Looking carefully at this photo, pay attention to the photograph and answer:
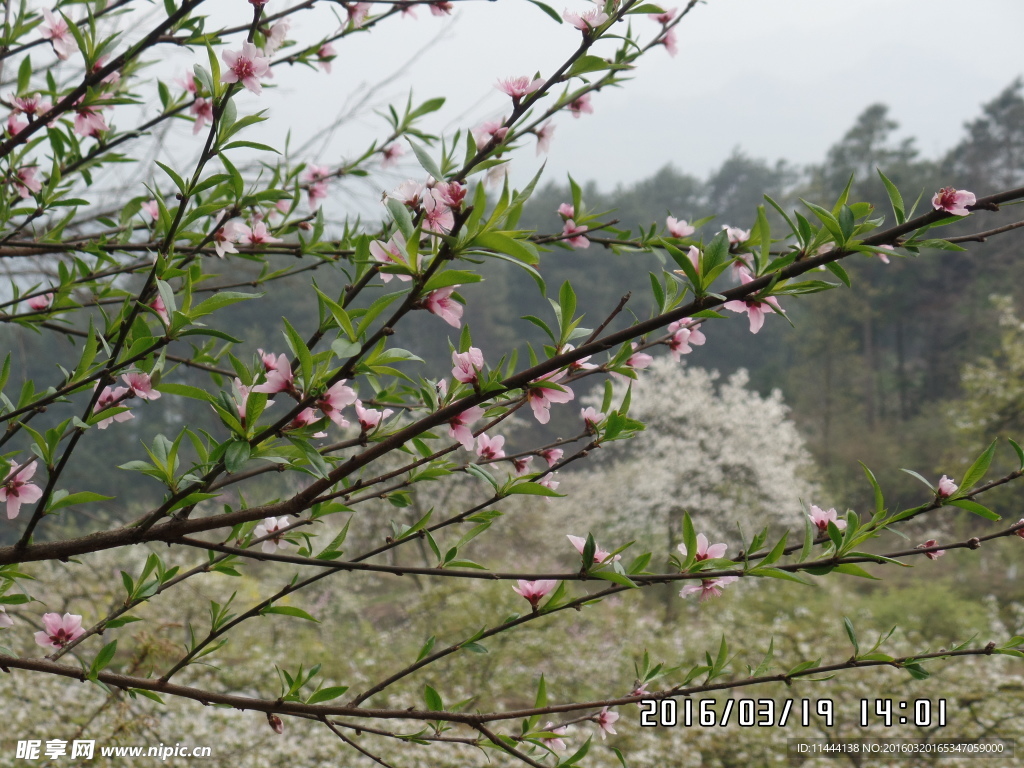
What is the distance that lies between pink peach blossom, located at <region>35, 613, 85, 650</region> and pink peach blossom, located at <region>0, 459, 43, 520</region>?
0.23 m

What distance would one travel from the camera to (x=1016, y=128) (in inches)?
789

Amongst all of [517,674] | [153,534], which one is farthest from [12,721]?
[153,534]

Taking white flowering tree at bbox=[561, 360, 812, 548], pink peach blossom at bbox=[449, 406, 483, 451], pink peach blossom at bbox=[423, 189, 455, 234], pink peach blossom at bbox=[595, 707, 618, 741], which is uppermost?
white flowering tree at bbox=[561, 360, 812, 548]

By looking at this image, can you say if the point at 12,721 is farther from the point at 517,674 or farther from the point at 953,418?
the point at 953,418

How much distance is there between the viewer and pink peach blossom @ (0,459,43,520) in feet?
3.80

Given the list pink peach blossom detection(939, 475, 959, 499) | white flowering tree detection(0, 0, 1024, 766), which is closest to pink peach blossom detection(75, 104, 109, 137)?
white flowering tree detection(0, 0, 1024, 766)

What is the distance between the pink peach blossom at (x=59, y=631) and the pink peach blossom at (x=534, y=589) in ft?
2.62

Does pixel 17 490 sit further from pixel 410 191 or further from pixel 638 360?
pixel 638 360

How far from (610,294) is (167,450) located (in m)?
26.0

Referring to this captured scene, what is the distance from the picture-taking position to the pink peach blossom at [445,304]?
0.81 meters

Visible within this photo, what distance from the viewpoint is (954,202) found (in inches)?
29.3

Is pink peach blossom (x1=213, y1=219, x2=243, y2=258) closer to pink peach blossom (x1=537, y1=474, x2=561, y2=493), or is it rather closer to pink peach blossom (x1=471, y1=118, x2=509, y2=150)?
pink peach blossom (x1=471, y1=118, x2=509, y2=150)

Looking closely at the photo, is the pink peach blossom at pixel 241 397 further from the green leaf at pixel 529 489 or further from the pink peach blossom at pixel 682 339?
the pink peach blossom at pixel 682 339

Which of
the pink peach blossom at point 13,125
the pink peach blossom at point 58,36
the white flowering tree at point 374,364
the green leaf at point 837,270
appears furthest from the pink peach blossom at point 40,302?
the green leaf at point 837,270
